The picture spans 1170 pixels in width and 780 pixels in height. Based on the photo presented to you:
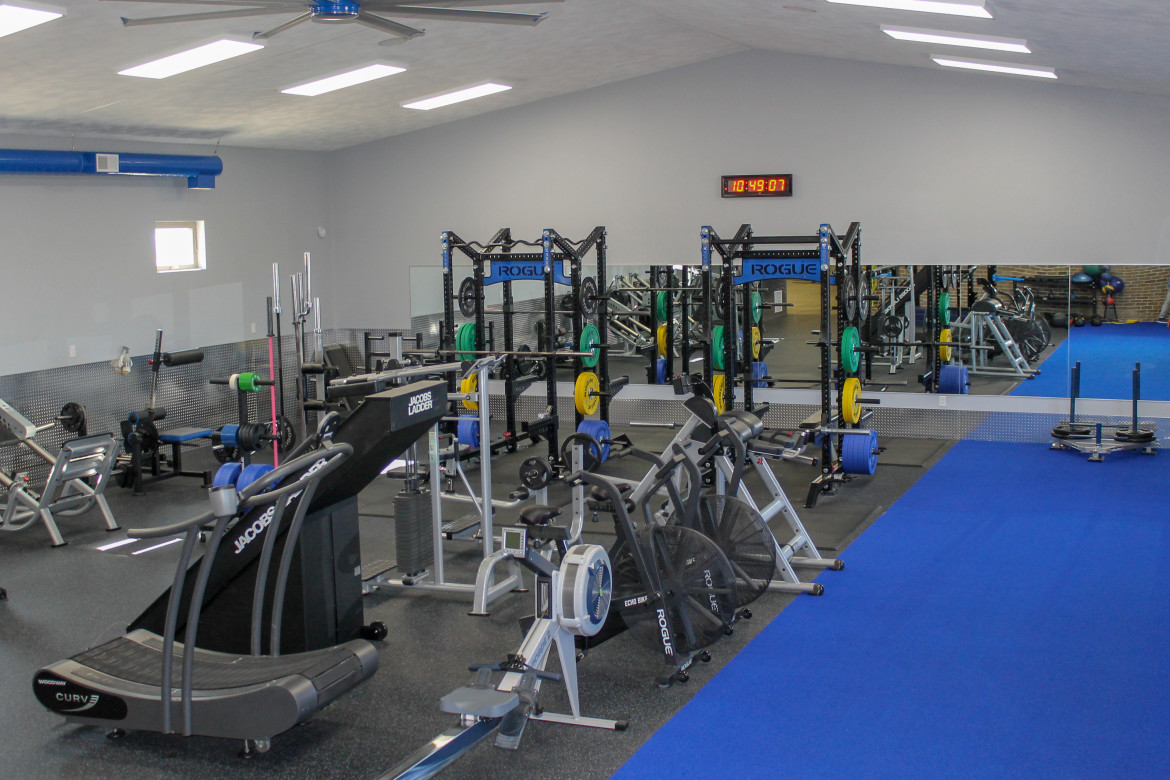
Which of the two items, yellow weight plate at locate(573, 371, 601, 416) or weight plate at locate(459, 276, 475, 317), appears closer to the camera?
yellow weight plate at locate(573, 371, 601, 416)

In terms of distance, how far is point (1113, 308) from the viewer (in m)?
8.73

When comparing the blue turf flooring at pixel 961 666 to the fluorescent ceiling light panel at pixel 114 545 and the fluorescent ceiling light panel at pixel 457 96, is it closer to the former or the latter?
the fluorescent ceiling light panel at pixel 114 545

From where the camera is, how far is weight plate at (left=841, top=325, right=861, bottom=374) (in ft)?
25.3

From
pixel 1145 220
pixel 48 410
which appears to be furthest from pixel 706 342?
pixel 48 410

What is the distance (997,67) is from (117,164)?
7.05 m

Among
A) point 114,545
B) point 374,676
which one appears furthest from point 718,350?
point 374,676

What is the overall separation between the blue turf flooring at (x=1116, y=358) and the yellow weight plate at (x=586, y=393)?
4.05 metres

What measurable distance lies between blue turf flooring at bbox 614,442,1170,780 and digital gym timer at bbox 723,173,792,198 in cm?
376

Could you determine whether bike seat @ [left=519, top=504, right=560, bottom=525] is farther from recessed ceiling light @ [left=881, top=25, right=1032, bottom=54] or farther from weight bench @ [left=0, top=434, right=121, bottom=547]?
recessed ceiling light @ [left=881, top=25, right=1032, bottom=54]

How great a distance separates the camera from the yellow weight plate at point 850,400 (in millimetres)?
7777

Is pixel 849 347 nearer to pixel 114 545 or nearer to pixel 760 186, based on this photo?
pixel 760 186

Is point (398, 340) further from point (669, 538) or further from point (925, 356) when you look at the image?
point (925, 356)

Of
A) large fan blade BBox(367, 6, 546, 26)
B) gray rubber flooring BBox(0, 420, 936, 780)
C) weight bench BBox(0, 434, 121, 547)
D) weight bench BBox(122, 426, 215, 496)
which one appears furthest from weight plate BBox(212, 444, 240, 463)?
large fan blade BBox(367, 6, 546, 26)

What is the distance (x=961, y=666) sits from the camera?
459cm
